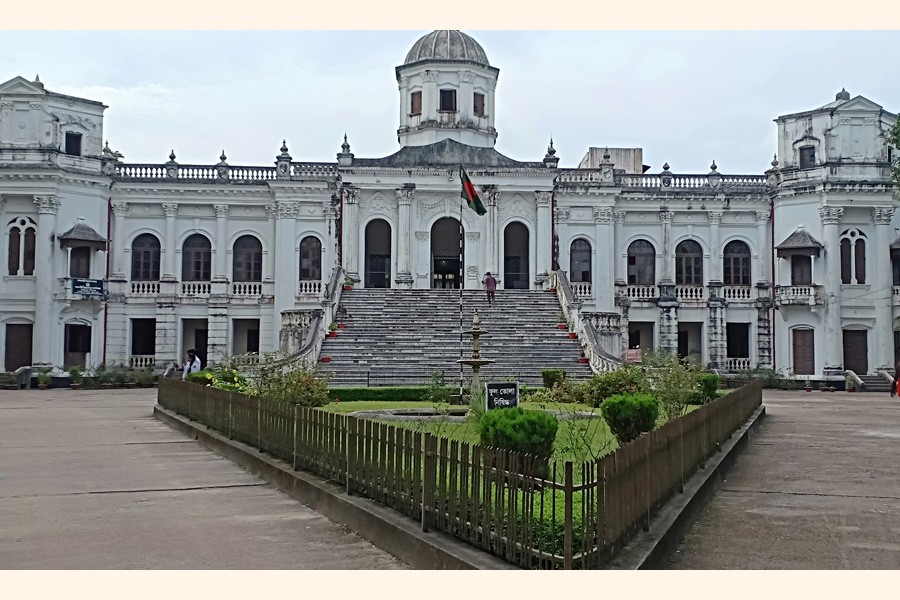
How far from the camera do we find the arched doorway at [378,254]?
36188 millimetres

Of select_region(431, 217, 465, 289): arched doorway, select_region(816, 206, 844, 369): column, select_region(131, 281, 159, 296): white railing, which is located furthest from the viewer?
select_region(131, 281, 159, 296): white railing

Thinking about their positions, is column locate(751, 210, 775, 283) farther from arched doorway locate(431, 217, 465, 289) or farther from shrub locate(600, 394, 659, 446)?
shrub locate(600, 394, 659, 446)

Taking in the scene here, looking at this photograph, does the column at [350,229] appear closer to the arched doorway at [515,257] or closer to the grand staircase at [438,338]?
the grand staircase at [438,338]

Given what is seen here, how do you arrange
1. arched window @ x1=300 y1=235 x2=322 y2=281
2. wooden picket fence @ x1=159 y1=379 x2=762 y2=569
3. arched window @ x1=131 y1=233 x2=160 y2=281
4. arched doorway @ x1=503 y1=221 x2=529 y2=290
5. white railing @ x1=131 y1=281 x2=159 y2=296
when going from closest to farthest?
wooden picket fence @ x1=159 y1=379 x2=762 y2=569, arched doorway @ x1=503 y1=221 x2=529 y2=290, white railing @ x1=131 y1=281 x2=159 y2=296, arched window @ x1=131 y1=233 x2=160 y2=281, arched window @ x1=300 y1=235 x2=322 y2=281

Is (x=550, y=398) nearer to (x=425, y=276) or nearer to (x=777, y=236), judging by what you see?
(x=425, y=276)

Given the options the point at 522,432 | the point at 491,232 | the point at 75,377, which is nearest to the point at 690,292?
the point at 491,232

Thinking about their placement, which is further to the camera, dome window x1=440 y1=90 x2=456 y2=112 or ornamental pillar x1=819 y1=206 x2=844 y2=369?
dome window x1=440 y1=90 x2=456 y2=112

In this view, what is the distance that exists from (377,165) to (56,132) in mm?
12159

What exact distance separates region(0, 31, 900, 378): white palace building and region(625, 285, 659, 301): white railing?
0.20 ft

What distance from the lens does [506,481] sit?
6.25m

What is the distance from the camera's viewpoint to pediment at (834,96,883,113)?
35.9 metres

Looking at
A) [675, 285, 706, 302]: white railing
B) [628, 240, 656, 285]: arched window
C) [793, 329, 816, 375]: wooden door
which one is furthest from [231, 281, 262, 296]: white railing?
[793, 329, 816, 375]: wooden door

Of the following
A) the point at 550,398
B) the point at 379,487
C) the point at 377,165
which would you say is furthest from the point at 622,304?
the point at 379,487

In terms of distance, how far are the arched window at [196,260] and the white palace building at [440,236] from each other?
0.08 meters
